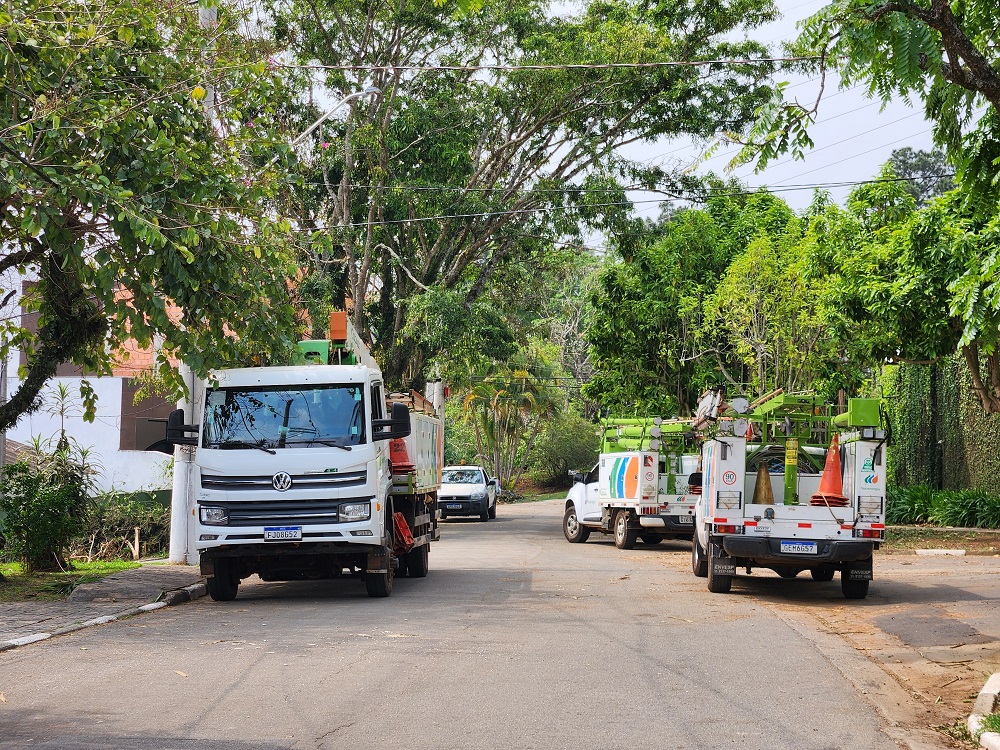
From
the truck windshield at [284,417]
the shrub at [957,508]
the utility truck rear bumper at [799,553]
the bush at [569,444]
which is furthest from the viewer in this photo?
the bush at [569,444]

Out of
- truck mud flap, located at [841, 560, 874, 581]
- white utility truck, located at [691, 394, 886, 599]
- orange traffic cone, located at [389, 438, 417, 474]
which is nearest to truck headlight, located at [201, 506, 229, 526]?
orange traffic cone, located at [389, 438, 417, 474]

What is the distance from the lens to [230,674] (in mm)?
8891

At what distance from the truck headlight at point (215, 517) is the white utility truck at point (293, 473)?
12mm

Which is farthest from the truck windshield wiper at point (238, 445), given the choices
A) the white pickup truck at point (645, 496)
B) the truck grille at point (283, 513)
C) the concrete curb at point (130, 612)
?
the white pickup truck at point (645, 496)

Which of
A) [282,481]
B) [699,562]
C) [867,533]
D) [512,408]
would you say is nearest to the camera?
[282,481]

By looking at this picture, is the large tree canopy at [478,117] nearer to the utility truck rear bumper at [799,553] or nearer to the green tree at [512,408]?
the utility truck rear bumper at [799,553]

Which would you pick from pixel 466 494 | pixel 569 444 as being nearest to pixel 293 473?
pixel 466 494

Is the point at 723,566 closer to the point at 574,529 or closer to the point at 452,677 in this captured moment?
the point at 452,677

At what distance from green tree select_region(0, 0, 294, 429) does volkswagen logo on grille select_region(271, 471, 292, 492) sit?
1.54m

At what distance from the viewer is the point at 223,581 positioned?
46.4 feet

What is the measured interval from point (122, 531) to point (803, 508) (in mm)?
13379

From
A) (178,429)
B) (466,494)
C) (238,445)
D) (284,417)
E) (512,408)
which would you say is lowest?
(466,494)

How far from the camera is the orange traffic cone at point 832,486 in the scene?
15.1m

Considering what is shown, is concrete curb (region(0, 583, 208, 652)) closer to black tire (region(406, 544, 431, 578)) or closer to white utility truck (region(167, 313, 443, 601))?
white utility truck (region(167, 313, 443, 601))
